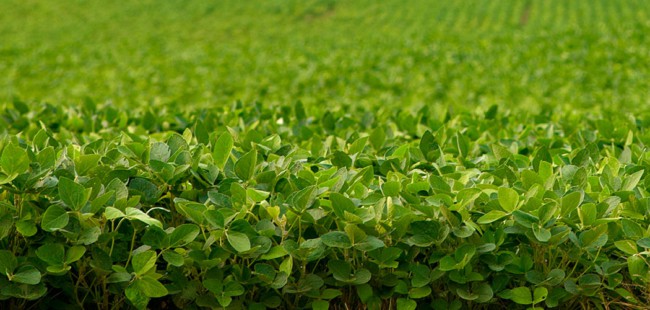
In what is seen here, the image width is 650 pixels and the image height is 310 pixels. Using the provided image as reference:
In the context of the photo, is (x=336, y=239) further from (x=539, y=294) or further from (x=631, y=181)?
(x=631, y=181)

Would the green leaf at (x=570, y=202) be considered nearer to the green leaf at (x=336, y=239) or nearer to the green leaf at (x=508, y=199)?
the green leaf at (x=508, y=199)

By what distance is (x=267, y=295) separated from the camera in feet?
7.72

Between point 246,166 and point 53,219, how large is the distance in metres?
0.68

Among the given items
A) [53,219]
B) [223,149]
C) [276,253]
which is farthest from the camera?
[223,149]

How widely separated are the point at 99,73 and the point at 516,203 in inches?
645

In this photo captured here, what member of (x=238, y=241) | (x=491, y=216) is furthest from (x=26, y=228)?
(x=491, y=216)

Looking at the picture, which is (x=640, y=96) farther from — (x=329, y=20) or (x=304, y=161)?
(x=329, y=20)

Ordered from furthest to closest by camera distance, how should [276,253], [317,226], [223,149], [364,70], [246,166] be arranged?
[364,70], [223,149], [246,166], [317,226], [276,253]

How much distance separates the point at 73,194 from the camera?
85.0 inches

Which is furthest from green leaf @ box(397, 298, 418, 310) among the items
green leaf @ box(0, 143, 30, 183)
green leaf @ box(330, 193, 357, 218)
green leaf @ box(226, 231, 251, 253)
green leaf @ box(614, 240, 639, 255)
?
green leaf @ box(0, 143, 30, 183)

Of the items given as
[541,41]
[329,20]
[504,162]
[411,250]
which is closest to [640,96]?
[541,41]

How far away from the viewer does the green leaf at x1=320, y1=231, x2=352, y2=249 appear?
7.18ft

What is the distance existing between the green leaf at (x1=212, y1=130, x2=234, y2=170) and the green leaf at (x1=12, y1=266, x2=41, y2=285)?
766 mm

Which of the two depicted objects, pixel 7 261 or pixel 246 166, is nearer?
pixel 7 261
